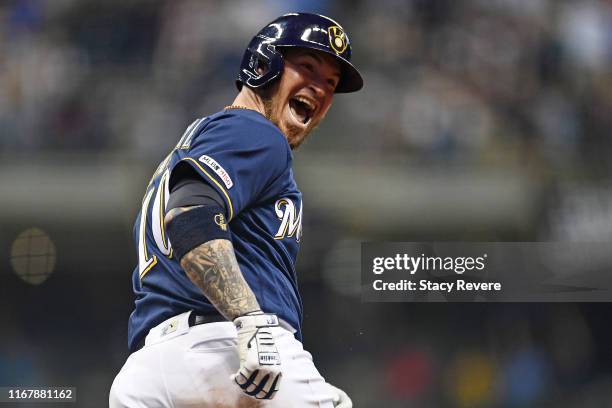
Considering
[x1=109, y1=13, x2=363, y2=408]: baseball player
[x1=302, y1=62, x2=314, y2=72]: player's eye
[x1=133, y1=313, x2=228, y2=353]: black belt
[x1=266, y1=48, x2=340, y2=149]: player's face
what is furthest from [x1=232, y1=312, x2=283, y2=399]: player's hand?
[x1=302, y1=62, x2=314, y2=72]: player's eye

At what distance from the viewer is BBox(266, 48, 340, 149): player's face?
2.02 m

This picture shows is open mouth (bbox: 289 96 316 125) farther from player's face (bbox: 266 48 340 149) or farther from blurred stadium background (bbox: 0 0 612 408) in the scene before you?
blurred stadium background (bbox: 0 0 612 408)

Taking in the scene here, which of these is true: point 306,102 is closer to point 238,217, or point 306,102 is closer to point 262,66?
point 262,66

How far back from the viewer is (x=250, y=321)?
60.9 inches

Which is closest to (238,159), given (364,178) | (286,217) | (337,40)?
(286,217)

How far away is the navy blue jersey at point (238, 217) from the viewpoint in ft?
5.52

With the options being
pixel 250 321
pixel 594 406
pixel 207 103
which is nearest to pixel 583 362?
pixel 594 406

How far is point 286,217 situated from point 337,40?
49 cm

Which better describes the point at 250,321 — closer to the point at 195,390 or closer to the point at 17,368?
the point at 195,390

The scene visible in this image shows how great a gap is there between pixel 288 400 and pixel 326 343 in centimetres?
235

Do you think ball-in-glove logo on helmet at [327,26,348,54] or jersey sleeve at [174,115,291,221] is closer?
jersey sleeve at [174,115,291,221]

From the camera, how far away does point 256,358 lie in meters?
1.51

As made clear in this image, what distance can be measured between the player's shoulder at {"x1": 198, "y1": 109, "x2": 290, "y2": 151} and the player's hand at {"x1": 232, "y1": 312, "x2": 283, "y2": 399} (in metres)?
0.37

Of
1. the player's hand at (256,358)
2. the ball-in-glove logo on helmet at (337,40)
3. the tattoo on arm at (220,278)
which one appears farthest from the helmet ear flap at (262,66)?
the player's hand at (256,358)
